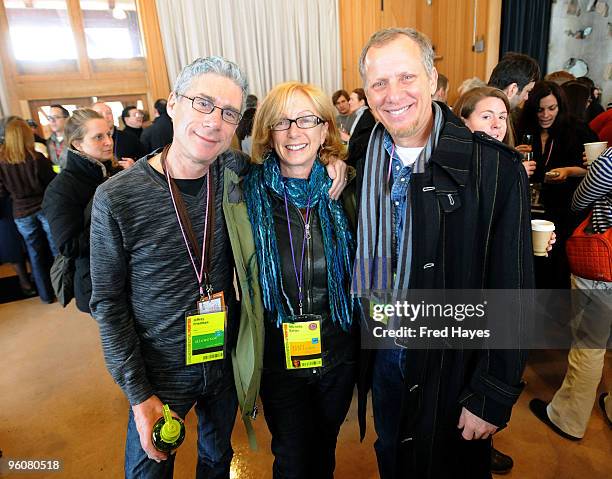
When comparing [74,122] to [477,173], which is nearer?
[477,173]

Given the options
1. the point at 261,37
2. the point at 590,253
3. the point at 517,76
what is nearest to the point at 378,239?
the point at 590,253

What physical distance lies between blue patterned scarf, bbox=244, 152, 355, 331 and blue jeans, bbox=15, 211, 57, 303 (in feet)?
11.7

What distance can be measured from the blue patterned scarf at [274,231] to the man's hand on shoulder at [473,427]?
489mm

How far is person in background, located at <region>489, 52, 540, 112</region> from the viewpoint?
251 centimetres

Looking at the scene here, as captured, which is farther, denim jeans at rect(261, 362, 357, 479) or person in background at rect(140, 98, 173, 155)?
person in background at rect(140, 98, 173, 155)

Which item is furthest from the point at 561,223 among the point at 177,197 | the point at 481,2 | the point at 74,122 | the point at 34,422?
the point at 481,2

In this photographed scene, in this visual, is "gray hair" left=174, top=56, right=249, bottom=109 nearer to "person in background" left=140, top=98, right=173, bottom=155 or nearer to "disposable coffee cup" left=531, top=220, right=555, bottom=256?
"disposable coffee cup" left=531, top=220, right=555, bottom=256

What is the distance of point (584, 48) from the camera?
5.09 meters

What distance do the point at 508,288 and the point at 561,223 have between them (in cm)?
160

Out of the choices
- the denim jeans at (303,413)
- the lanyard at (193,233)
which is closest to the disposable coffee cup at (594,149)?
the denim jeans at (303,413)

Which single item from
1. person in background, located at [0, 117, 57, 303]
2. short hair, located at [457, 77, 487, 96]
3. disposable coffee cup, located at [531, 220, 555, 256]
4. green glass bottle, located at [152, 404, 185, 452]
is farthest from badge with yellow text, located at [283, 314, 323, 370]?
person in background, located at [0, 117, 57, 303]

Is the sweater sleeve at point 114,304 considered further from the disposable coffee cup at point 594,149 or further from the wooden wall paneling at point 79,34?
the wooden wall paneling at point 79,34

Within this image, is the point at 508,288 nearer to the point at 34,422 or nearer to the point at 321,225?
the point at 321,225

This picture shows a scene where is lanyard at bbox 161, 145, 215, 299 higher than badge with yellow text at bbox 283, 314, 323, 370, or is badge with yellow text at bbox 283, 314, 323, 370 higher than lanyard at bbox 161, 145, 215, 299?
lanyard at bbox 161, 145, 215, 299
